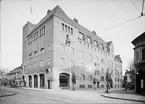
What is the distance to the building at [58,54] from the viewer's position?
81.9 ft

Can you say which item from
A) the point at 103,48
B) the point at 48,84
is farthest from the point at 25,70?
the point at 103,48

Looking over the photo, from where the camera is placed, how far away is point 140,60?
15.9 metres

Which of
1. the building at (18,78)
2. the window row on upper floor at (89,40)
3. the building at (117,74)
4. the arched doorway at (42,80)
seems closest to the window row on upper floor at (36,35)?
the window row on upper floor at (89,40)

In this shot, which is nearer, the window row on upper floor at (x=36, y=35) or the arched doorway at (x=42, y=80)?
the arched doorway at (x=42, y=80)

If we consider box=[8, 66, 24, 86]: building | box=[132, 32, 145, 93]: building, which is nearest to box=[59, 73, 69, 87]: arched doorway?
box=[132, 32, 145, 93]: building

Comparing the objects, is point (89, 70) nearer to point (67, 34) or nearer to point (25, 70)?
point (67, 34)

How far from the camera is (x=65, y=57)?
1048 inches

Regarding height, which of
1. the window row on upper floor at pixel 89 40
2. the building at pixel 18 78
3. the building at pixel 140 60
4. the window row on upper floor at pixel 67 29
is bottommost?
the building at pixel 18 78

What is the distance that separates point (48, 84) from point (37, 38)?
38.4 feet

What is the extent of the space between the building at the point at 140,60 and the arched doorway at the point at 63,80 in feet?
45.3

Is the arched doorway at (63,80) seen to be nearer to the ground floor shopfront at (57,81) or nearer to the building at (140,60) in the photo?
the ground floor shopfront at (57,81)

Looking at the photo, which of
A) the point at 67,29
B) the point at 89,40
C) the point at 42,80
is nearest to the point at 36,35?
the point at 67,29

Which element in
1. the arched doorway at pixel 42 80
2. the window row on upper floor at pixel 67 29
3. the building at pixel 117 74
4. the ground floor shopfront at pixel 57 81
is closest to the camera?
the ground floor shopfront at pixel 57 81

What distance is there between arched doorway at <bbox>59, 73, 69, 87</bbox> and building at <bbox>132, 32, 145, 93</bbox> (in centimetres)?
1382
